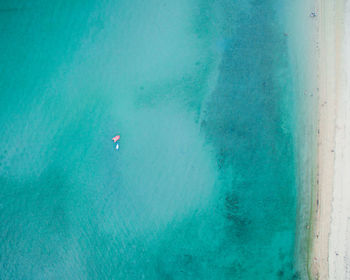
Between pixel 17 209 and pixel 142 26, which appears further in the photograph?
pixel 142 26

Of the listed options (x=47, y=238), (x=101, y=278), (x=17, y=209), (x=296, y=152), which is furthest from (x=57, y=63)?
(x=296, y=152)

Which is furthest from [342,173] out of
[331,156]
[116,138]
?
[116,138]

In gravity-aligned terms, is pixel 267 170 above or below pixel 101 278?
above

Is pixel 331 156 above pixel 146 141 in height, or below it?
below

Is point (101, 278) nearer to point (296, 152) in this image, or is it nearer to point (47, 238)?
point (47, 238)

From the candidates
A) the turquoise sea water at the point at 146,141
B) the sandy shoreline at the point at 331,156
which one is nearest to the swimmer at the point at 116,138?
the turquoise sea water at the point at 146,141

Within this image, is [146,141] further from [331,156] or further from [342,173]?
[342,173]

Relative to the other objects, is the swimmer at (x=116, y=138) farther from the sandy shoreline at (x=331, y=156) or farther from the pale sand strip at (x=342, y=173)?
the pale sand strip at (x=342, y=173)
